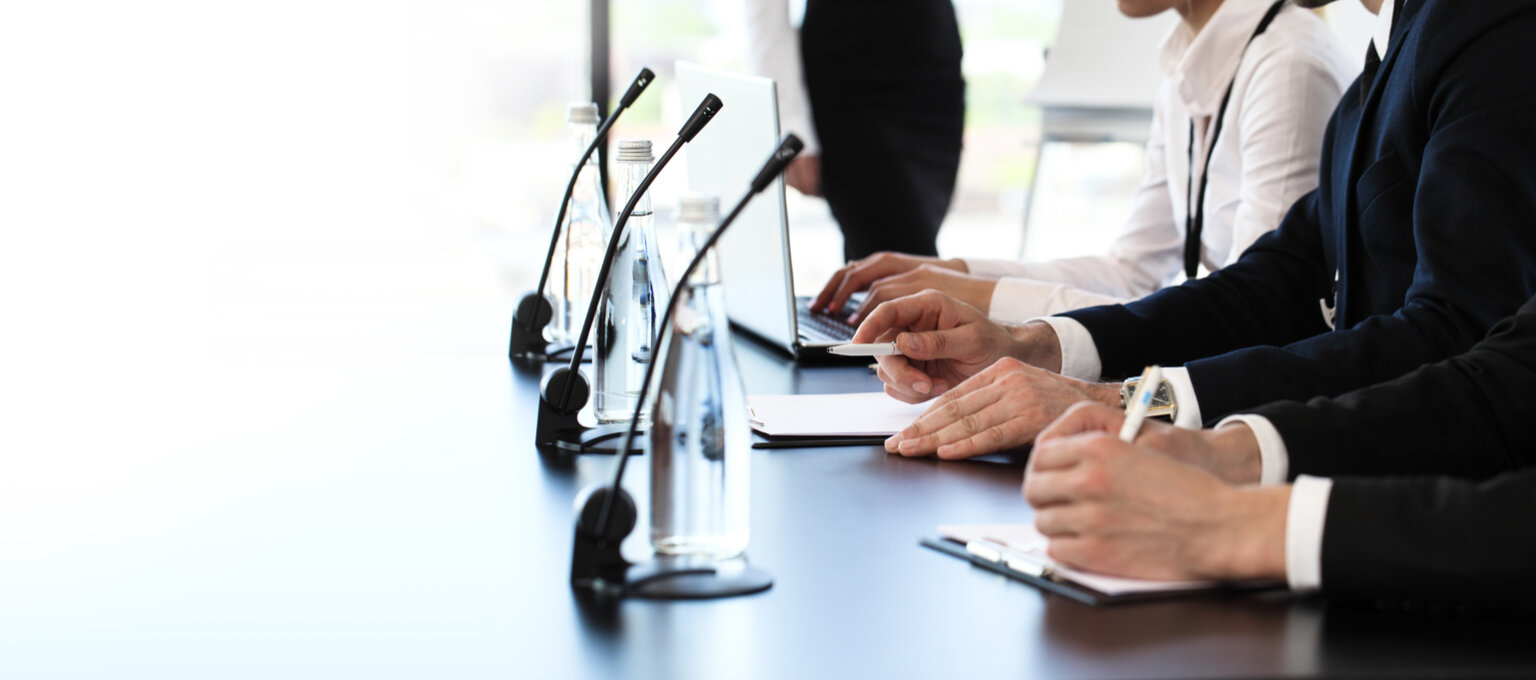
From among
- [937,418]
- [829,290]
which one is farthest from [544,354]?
[937,418]

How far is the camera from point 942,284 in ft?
6.32

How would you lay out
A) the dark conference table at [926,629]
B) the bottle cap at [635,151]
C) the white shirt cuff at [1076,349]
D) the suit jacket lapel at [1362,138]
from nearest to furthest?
the dark conference table at [926,629]
the bottle cap at [635,151]
the suit jacket lapel at [1362,138]
the white shirt cuff at [1076,349]

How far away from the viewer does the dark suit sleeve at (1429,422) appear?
945mm

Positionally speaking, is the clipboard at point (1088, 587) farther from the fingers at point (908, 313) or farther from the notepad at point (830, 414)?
the fingers at point (908, 313)

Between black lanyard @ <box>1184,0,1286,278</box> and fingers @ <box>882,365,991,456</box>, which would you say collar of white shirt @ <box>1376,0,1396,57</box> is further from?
fingers @ <box>882,365,991,456</box>

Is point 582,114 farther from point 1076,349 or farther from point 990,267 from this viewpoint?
point 990,267

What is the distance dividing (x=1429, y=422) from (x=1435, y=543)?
24cm

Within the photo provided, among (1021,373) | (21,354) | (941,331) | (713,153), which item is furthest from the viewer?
(713,153)

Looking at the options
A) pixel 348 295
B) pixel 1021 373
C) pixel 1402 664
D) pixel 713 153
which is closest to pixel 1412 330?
pixel 1021 373

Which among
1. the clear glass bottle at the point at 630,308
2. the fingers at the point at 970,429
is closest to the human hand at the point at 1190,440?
the fingers at the point at 970,429

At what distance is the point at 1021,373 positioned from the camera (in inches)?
45.8

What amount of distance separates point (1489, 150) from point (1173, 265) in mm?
1184

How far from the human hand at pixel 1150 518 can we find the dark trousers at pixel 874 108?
2.20m

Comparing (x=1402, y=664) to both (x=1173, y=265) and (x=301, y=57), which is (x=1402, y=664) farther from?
(x=301, y=57)
